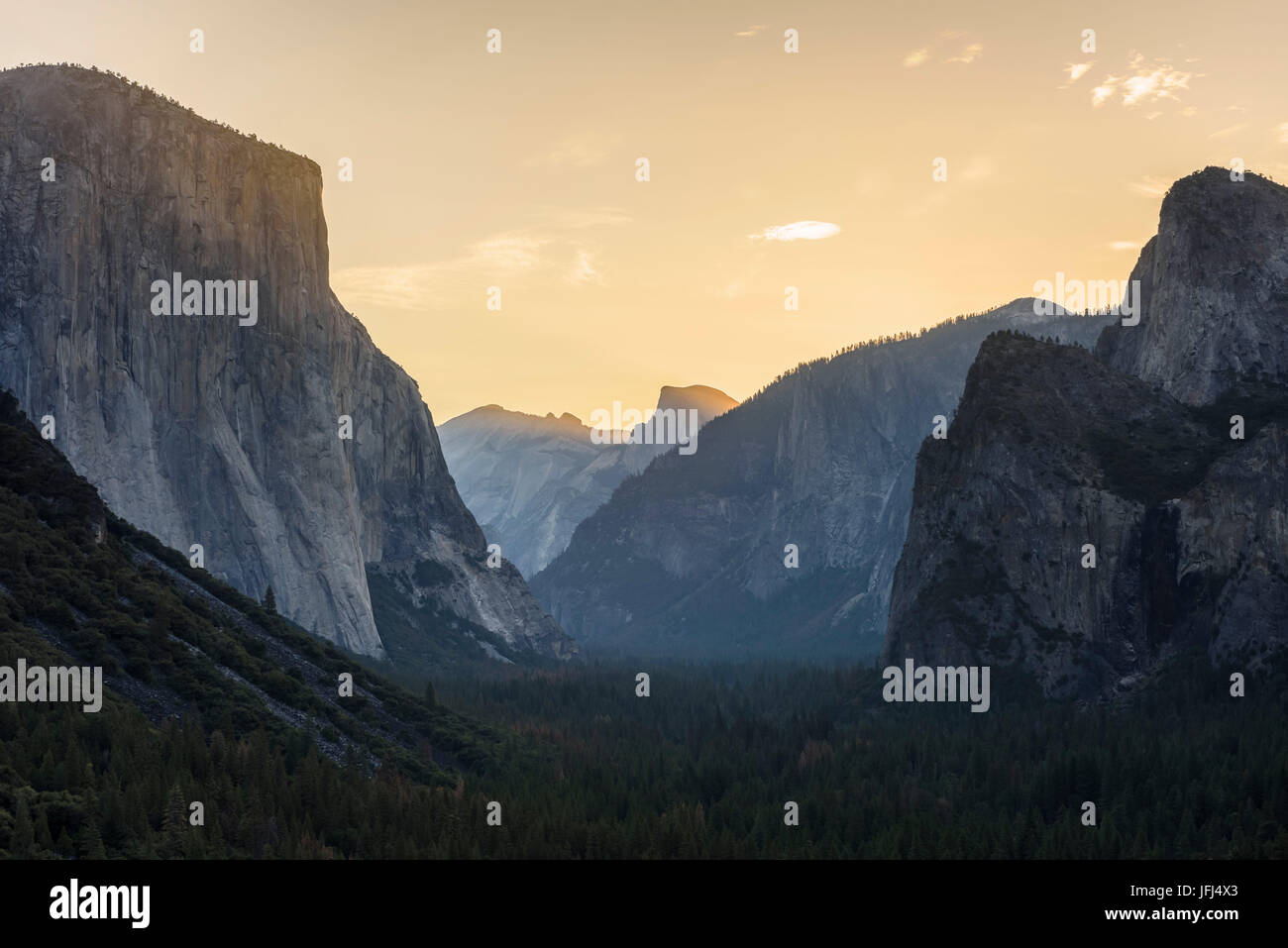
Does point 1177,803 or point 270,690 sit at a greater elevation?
point 270,690

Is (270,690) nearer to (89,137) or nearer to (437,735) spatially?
(437,735)

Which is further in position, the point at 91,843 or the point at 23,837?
the point at 91,843

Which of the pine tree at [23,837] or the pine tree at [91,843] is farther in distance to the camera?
the pine tree at [91,843]

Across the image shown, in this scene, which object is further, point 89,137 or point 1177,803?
point 89,137

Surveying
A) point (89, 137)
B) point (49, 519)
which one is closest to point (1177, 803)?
point (49, 519)

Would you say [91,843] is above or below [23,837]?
below

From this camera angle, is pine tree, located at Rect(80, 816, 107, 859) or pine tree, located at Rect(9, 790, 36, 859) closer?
pine tree, located at Rect(9, 790, 36, 859)
